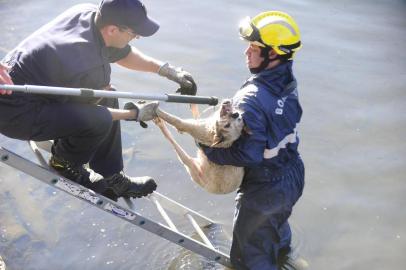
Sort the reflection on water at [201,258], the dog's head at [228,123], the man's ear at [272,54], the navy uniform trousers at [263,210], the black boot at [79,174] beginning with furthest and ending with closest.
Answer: the reflection on water at [201,258] → the black boot at [79,174] → the navy uniform trousers at [263,210] → the man's ear at [272,54] → the dog's head at [228,123]

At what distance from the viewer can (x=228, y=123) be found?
4.26 metres

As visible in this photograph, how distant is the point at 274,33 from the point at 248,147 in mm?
872

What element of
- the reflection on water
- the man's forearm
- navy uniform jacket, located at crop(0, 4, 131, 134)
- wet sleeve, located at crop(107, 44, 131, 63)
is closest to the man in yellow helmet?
the man's forearm

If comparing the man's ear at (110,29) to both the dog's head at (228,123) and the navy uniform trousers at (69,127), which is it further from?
the dog's head at (228,123)

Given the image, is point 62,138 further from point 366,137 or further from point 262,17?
point 366,137

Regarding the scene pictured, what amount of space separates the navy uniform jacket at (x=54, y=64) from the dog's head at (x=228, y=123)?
3.33ft

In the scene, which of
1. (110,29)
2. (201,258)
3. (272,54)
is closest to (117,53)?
(110,29)

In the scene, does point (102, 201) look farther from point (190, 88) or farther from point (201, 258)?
point (201, 258)

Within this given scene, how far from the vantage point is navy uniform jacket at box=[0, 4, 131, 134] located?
4.35 meters

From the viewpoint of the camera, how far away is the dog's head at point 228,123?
4.25 metres

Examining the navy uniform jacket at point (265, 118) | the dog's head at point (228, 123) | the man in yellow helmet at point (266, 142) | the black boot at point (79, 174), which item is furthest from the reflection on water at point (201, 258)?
the dog's head at point (228, 123)

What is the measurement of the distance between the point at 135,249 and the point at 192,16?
21.0ft

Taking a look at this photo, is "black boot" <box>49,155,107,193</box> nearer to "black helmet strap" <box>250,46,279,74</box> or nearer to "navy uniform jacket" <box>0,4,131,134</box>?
"navy uniform jacket" <box>0,4,131,134</box>

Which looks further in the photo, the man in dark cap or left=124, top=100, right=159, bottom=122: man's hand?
left=124, top=100, right=159, bottom=122: man's hand
